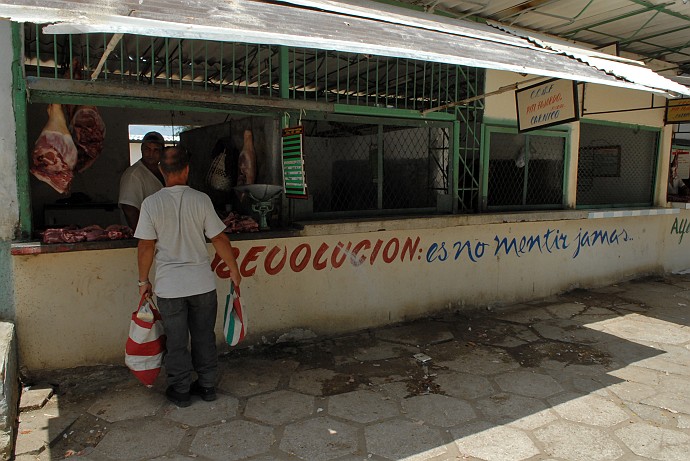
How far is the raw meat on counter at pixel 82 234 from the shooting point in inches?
142

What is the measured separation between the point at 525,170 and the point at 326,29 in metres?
4.21

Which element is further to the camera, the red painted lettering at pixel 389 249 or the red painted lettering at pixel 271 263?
the red painted lettering at pixel 389 249

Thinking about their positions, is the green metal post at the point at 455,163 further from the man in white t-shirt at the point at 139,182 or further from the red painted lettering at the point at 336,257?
the man in white t-shirt at the point at 139,182

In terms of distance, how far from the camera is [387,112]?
16.5 feet

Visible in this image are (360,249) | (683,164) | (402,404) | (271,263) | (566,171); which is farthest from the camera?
(683,164)

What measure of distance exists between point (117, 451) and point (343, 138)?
425 centimetres

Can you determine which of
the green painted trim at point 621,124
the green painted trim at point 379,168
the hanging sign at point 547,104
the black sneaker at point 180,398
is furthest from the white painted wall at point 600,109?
the black sneaker at point 180,398

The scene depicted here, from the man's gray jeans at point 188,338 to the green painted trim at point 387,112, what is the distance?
90.4 inches

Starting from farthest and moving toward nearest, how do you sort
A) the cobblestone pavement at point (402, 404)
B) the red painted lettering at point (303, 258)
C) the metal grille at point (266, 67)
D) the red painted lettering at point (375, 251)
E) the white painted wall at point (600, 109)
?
the white painted wall at point (600, 109), the red painted lettering at point (375, 251), the metal grille at point (266, 67), the red painted lettering at point (303, 258), the cobblestone pavement at point (402, 404)

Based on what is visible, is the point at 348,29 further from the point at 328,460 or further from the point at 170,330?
the point at 328,460

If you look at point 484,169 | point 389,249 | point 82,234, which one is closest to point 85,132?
point 82,234

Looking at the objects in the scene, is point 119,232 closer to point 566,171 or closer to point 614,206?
point 566,171

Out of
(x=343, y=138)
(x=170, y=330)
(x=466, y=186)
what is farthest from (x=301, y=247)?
(x=466, y=186)

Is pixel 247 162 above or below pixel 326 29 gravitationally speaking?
below
